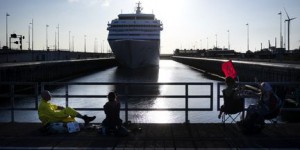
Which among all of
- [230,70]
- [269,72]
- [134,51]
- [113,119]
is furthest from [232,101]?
[134,51]

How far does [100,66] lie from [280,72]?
7171 centimetres

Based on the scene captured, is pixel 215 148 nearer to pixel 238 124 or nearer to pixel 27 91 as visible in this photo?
pixel 238 124

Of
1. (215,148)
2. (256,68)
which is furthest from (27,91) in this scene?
(215,148)

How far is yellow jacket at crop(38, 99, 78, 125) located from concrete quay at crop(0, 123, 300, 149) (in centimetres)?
40

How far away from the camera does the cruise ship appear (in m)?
67.1

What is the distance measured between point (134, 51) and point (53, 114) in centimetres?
5735

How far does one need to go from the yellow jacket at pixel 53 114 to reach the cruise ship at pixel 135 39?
184ft

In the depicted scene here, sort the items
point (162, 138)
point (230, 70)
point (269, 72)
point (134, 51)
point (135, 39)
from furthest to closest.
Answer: point (135, 39)
point (134, 51)
point (269, 72)
point (230, 70)
point (162, 138)

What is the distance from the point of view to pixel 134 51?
6694cm

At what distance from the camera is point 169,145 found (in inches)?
335

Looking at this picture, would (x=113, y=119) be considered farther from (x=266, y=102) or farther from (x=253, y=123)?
(x=266, y=102)

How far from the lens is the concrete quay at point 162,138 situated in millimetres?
8438

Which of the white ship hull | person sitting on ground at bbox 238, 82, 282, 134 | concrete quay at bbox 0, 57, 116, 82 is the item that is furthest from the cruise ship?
person sitting on ground at bbox 238, 82, 282, 134

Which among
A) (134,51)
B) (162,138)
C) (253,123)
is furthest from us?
(134,51)
